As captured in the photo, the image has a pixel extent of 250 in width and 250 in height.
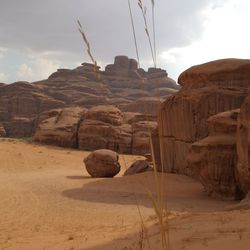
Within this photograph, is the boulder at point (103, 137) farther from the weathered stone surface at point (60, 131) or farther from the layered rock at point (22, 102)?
the layered rock at point (22, 102)

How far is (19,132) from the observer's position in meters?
45.9

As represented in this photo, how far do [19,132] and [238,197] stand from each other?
38.8 m

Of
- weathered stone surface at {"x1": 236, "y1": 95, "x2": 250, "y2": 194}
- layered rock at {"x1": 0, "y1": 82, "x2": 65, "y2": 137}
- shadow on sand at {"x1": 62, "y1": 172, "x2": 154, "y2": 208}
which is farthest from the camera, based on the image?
layered rock at {"x1": 0, "y1": 82, "x2": 65, "y2": 137}

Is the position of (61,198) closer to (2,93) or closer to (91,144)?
(91,144)

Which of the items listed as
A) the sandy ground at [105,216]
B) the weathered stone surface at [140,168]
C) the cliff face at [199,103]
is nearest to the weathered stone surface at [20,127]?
the sandy ground at [105,216]

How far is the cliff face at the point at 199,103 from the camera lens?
13.7 meters

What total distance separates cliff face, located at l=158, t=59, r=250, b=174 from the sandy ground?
48.9 inches

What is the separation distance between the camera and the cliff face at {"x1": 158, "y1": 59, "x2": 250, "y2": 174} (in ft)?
44.9

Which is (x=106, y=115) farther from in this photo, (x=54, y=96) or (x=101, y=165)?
(x=54, y=96)

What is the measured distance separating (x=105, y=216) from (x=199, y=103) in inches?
275

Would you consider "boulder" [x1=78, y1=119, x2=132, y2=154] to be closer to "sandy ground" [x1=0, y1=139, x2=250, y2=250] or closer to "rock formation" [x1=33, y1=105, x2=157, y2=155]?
"rock formation" [x1=33, y1=105, x2=157, y2=155]

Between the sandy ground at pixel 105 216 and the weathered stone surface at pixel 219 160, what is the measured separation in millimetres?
467

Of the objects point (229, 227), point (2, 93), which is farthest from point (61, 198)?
point (2, 93)

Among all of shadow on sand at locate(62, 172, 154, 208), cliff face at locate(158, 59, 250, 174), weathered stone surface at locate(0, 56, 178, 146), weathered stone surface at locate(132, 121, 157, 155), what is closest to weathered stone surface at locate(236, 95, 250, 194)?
shadow on sand at locate(62, 172, 154, 208)
